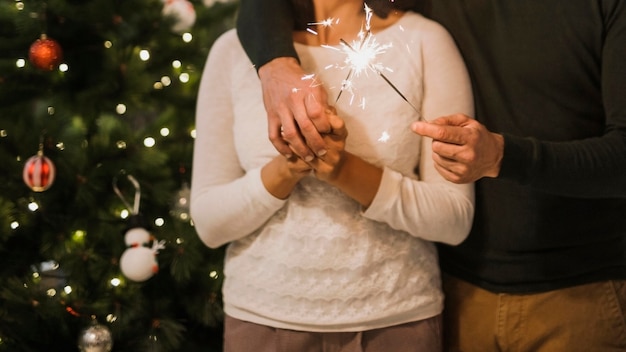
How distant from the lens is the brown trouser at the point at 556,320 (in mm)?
1151

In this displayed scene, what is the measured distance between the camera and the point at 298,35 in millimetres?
1208

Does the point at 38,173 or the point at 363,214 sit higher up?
the point at 363,214

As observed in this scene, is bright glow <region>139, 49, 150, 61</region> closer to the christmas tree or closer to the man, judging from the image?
the christmas tree

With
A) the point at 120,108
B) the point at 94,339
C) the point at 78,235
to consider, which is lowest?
the point at 94,339

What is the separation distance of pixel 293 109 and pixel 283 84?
0.05m

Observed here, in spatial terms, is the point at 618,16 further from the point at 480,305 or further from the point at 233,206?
the point at 233,206

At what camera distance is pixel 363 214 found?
111cm

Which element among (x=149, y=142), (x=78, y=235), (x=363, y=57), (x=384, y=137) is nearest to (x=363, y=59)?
(x=363, y=57)

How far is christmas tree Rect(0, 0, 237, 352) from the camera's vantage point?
1.56 meters

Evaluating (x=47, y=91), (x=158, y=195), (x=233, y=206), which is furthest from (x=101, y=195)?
(x=233, y=206)

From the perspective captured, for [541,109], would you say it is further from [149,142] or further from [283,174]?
[149,142]

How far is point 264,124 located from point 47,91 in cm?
71

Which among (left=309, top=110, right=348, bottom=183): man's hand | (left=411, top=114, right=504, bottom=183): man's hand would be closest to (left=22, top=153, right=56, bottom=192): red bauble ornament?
(left=309, top=110, right=348, bottom=183): man's hand

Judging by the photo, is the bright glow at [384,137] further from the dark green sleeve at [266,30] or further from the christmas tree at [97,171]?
the christmas tree at [97,171]
